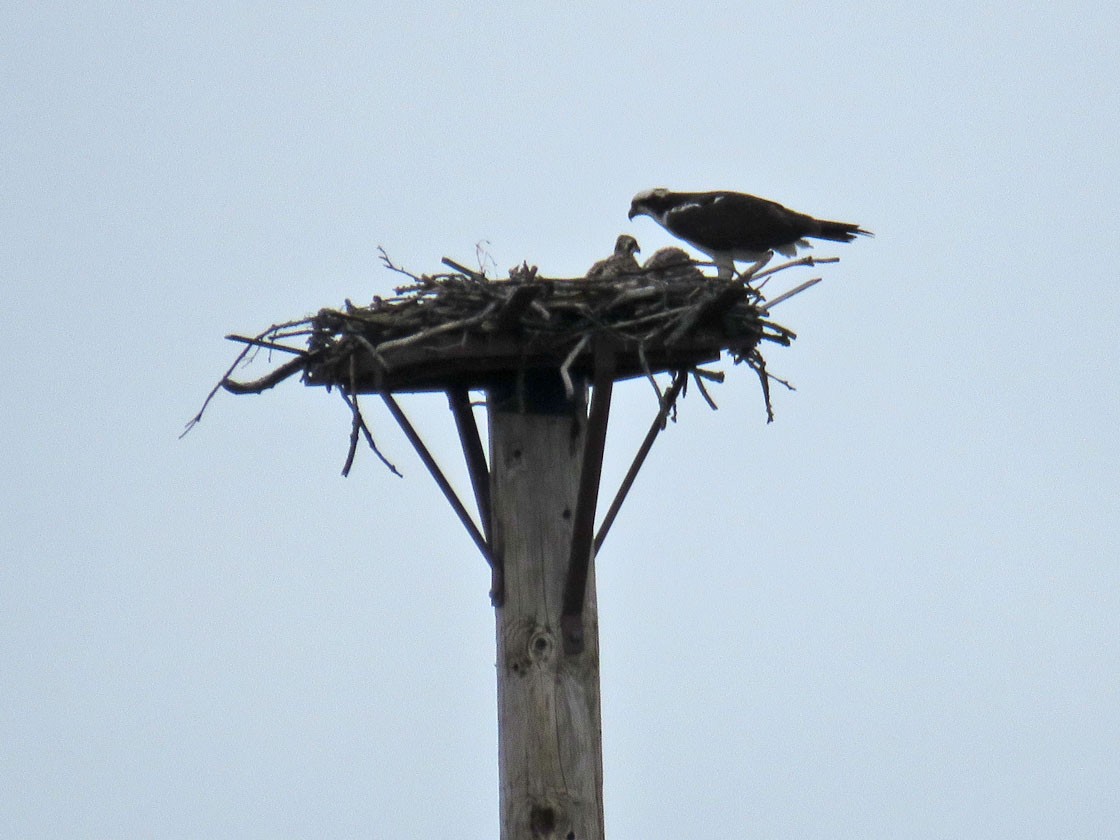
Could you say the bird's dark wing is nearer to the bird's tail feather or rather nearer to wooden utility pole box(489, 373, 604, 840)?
the bird's tail feather

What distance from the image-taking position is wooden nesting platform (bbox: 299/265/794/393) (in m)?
4.96

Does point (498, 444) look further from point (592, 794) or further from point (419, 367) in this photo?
point (592, 794)

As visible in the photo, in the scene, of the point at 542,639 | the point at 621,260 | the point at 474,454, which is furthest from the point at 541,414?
the point at 621,260

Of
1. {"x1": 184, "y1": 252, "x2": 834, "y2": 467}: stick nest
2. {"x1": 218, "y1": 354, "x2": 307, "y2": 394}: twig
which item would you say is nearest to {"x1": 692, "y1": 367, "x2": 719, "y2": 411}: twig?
{"x1": 184, "y1": 252, "x2": 834, "y2": 467}: stick nest

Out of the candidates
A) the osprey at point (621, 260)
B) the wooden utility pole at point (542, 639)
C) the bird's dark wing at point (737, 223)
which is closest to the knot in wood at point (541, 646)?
the wooden utility pole at point (542, 639)

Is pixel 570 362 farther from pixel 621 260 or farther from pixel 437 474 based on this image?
pixel 621 260

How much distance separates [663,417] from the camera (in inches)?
194

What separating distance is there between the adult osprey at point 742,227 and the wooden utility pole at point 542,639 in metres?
2.43

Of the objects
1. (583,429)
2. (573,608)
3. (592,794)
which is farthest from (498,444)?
(592,794)

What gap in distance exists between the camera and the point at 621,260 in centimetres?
775

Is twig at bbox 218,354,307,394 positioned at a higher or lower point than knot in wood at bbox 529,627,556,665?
higher

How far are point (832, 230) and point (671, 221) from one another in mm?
1035

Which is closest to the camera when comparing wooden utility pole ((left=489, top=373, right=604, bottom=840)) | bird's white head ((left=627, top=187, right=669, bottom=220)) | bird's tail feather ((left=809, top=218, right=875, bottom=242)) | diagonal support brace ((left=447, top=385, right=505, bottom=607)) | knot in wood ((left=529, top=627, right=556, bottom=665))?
wooden utility pole ((left=489, top=373, right=604, bottom=840))

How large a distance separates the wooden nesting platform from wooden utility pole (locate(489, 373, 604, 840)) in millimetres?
204
